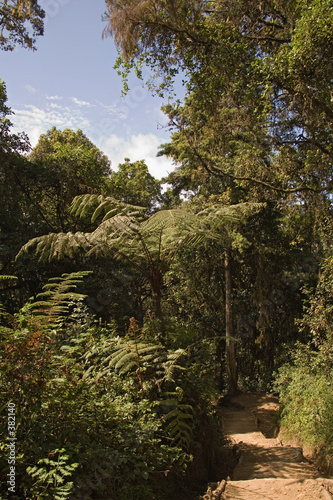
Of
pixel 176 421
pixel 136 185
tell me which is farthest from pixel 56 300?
pixel 136 185

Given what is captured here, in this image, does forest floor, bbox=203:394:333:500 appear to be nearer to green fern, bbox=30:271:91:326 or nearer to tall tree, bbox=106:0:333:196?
green fern, bbox=30:271:91:326

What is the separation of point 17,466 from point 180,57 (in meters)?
7.31

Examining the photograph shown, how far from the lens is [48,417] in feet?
8.50

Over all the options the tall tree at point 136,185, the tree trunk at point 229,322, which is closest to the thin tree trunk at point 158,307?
the tree trunk at point 229,322

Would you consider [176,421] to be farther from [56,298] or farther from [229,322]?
[229,322]

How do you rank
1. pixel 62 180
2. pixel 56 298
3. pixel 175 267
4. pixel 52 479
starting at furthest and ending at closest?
1. pixel 175 267
2. pixel 62 180
3. pixel 56 298
4. pixel 52 479

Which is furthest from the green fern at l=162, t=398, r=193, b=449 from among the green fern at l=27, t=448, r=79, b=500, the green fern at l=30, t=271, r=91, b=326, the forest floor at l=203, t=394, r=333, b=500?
the green fern at l=30, t=271, r=91, b=326

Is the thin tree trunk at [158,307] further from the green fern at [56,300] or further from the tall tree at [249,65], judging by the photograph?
the tall tree at [249,65]

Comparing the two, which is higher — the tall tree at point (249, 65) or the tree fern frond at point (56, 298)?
the tall tree at point (249, 65)

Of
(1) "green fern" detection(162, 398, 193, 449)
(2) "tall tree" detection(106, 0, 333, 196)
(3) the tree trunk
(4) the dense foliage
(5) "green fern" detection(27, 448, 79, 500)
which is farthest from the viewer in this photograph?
(3) the tree trunk

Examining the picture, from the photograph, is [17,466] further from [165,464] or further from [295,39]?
[295,39]

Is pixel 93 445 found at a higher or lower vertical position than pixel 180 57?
lower

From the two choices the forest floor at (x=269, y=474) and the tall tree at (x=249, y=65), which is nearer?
the forest floor at (x=269, y=474)

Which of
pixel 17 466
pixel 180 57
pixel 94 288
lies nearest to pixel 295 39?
pixel 180 57
